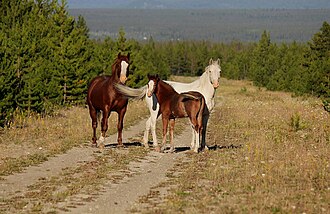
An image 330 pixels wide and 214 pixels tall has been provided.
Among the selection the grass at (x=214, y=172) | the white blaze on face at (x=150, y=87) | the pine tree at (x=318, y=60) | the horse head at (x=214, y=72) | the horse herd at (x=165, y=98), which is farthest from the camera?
the pine tree at (x=318, y=60)

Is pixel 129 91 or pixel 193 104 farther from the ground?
pixel 129 91

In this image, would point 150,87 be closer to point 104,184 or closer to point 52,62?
point 104,184

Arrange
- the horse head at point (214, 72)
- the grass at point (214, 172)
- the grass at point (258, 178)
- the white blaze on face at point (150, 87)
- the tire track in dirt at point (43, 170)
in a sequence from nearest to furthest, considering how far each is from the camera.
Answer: the grass at point (258, 178)
the grass at point (214, 172)
the tire track in dirt at point (43, 170)
the white blaze on face at point (150, 87)
the horse head at point (214, 72)

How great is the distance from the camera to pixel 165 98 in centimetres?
1630

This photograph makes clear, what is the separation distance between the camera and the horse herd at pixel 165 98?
15867 mm

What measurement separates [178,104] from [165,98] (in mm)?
542

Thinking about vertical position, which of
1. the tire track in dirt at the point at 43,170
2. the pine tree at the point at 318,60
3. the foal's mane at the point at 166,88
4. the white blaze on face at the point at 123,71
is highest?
the white blaze on face at the point at 123,71

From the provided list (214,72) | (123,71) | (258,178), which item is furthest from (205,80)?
(258,178)

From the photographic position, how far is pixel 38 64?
102ft

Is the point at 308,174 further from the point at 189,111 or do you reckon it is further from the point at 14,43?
the point at 14,43

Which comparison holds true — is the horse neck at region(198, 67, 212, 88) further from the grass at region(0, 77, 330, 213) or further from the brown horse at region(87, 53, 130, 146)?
the brown horse at region(87, 53, 130, 146)

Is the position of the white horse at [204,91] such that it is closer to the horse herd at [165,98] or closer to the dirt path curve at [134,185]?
the horse herd at [165,98]

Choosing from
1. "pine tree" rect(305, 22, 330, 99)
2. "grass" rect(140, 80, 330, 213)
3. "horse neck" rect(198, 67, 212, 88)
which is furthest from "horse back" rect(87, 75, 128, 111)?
"pine tree" rect(305, 22, 330, 99)

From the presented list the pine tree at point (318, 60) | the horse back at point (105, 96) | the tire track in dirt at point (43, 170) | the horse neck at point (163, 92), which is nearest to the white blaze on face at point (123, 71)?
the horse back at point (105, 96)
